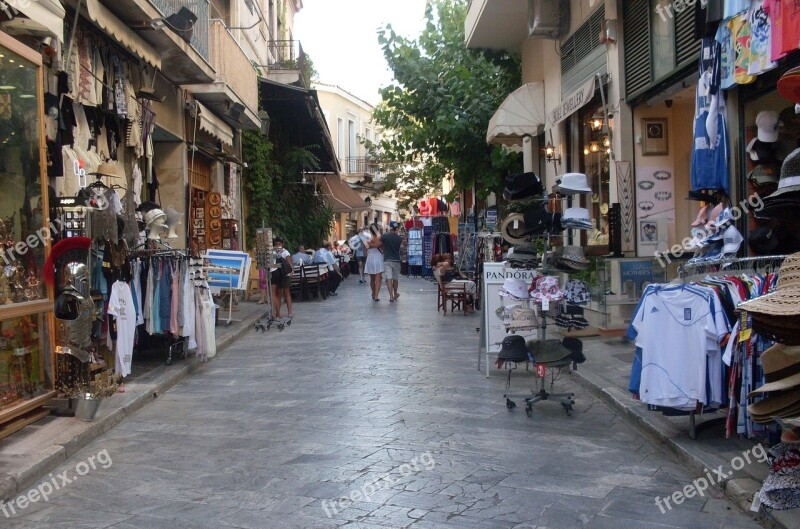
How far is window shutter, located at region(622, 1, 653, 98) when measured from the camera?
10992 mm

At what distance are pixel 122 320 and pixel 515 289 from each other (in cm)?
412

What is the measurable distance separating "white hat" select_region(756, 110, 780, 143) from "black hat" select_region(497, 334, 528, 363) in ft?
9.92

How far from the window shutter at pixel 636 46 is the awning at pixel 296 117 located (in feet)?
30.5

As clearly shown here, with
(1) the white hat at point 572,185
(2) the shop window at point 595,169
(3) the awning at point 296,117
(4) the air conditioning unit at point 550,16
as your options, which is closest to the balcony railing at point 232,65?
(3) the awning at point 296,117

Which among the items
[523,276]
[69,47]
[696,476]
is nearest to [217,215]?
[69,47]

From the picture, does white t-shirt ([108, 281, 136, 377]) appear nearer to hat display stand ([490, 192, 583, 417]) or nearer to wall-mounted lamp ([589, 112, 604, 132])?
hat display stand ([490, 192, 583, 417])

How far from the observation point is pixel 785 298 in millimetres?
3943

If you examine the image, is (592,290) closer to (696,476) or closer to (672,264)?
(672,264)

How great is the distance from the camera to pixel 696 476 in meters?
5.41

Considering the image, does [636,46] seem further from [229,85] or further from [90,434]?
[90,434]

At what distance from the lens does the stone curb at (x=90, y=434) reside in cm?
520

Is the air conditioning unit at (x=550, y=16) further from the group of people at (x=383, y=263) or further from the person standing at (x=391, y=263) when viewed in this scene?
the person standing at (x=391, y=263)

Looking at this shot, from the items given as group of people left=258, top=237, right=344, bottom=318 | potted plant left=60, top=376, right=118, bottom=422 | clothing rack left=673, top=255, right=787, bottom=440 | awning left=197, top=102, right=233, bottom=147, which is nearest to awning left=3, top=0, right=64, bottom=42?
potted plant left=60, top=376, right=118, bottom=422

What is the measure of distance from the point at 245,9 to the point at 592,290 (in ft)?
42.0
